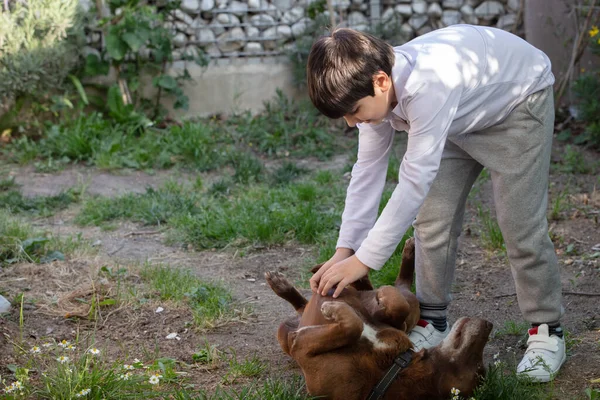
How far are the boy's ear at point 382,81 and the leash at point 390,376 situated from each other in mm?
987

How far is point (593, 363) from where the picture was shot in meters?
3.10

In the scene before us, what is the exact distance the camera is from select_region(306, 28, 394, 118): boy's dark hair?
2.61 meters

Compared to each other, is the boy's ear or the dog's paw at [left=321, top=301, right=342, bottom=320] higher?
the boy's ear

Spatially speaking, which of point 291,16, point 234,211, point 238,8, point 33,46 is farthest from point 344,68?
point 238,8

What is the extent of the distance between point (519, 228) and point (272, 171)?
403 cm

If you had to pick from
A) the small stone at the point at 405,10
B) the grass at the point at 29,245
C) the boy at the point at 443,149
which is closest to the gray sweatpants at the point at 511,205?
the boy at the point at 443,149

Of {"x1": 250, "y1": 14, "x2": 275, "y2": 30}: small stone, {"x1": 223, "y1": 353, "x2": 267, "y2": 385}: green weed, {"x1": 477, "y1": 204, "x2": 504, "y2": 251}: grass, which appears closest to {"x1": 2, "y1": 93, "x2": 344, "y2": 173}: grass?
{"x1": 250, "y1": 14, "x2": 275, "y2": 30}: small stone

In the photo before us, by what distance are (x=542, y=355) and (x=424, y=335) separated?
0.49m

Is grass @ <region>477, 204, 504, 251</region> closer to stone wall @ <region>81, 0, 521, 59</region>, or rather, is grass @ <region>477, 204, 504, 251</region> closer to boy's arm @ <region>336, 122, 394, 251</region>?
boy's arm @ <region>336, 122, 394, 251</region>

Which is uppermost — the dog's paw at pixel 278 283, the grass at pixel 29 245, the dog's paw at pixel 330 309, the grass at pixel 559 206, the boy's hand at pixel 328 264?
the dog's paw at pixel 330 309

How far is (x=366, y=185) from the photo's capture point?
125 inches

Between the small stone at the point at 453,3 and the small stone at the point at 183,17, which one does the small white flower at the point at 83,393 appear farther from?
the small stone at the point at 453,3

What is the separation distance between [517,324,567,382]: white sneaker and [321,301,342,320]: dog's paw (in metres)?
0.86

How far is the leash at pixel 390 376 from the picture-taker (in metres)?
2.60
